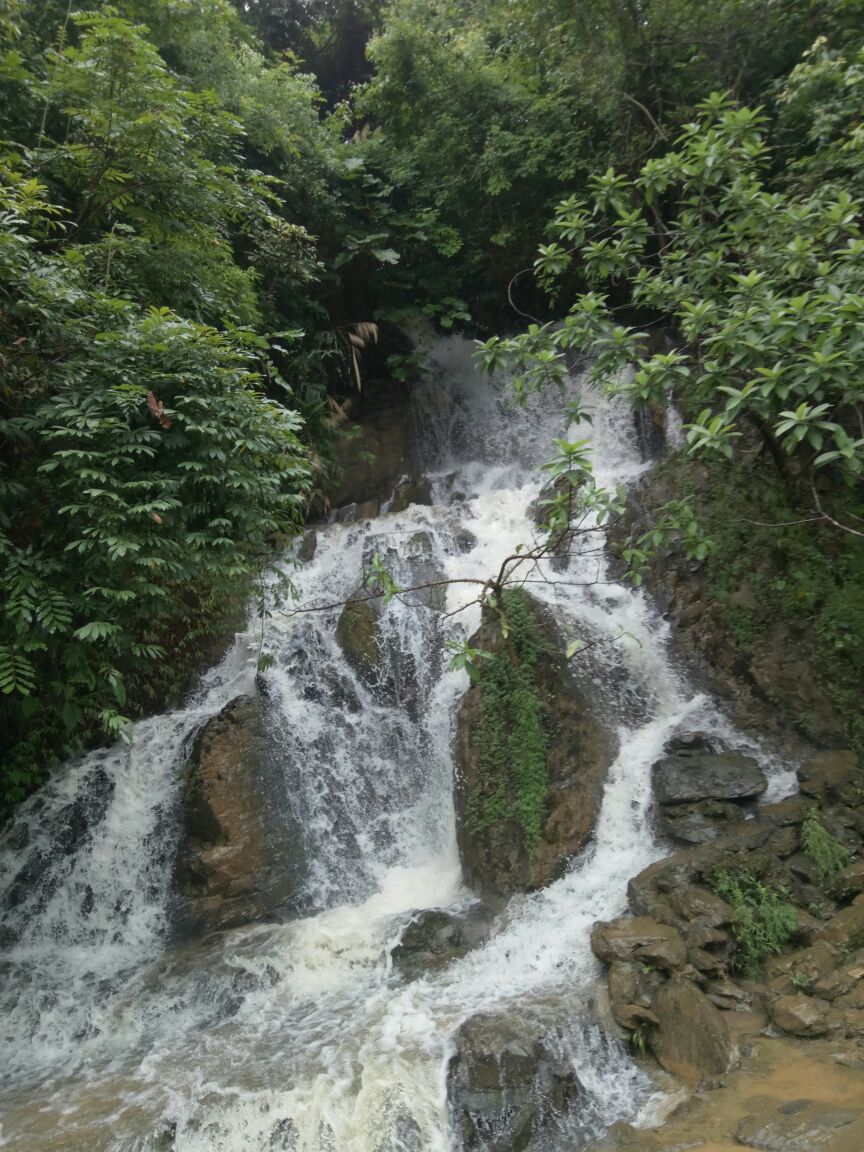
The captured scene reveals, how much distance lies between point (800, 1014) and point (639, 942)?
1020mm

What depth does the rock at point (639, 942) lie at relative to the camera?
4.77 meters

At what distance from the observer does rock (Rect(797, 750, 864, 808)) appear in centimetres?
550

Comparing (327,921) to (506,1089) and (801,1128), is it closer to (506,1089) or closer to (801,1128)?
(506,1089)

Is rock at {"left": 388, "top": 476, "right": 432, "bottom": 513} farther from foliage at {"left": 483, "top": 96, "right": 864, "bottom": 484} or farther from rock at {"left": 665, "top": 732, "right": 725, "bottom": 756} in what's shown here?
rock at {"left": 665, "top": 732, "right": 725, "bottom": 756}

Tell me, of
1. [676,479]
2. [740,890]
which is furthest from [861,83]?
[740,890]

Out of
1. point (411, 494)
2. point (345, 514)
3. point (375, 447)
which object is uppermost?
point (375, 447)

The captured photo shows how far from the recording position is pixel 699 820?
587 centimetres

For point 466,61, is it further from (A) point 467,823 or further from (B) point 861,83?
(A) point 467,823

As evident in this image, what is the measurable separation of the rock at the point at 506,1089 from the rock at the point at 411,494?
832cm

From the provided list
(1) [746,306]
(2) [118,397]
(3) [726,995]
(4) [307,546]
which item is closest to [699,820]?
(3) [726,995]

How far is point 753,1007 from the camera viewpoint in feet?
15.0

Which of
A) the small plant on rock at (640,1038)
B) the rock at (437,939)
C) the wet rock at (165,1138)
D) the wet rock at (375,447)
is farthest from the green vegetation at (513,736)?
the wet rock at (375,447)

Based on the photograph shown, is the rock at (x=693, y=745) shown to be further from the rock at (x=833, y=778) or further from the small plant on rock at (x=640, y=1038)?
the small plant on rock at (x=640, y=1038)

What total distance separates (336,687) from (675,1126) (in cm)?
537
